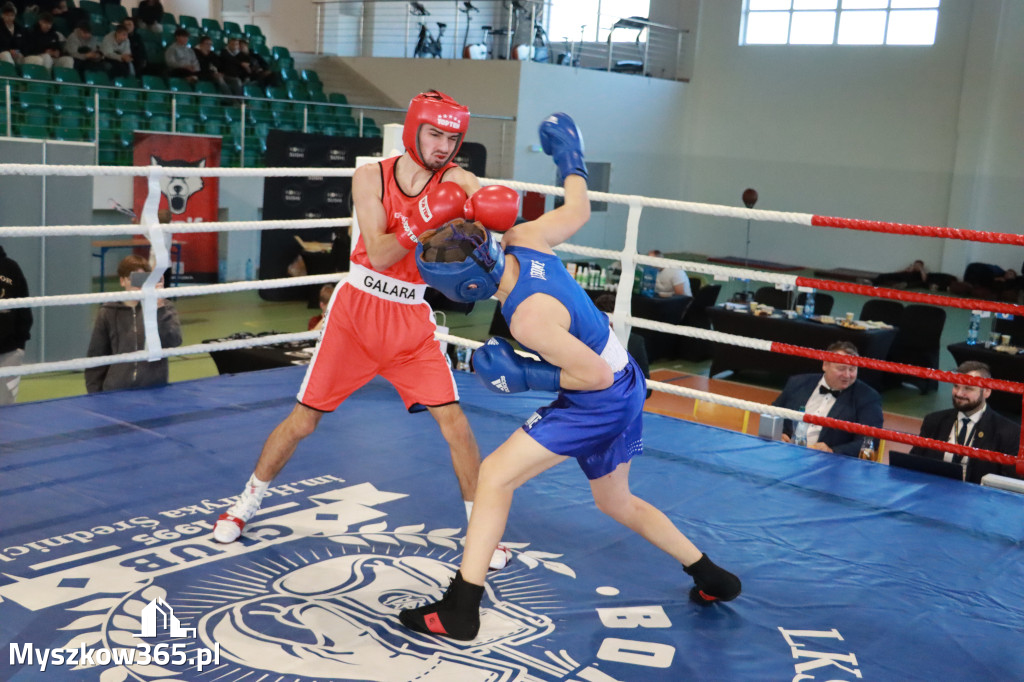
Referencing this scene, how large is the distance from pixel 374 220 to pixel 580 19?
13.9 metres

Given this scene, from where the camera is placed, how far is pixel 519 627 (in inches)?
93.4

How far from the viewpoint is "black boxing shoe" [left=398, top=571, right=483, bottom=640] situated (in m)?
2.26

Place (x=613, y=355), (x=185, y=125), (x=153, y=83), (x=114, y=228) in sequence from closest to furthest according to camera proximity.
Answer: (x=613, y=355) < (x=114, y=228) < (x=185, y=125) < (x=153, y=83)

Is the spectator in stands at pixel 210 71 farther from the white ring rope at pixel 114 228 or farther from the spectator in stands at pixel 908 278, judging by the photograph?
the spectator in stands at pixel 908 278

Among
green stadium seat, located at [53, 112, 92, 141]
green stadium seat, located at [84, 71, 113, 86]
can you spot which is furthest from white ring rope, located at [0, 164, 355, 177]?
green stadium seat, located at [84, 71, 113, 86]

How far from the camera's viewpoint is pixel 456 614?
2.26m

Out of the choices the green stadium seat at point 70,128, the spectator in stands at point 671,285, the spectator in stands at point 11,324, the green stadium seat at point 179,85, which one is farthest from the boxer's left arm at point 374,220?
the green stadium seat at point 179,85

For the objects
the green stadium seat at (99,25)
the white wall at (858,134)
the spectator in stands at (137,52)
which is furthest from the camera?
the white wall at (858,134)

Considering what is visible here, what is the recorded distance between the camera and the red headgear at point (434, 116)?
2.59 m

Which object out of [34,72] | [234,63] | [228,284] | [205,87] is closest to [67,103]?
[34,72]

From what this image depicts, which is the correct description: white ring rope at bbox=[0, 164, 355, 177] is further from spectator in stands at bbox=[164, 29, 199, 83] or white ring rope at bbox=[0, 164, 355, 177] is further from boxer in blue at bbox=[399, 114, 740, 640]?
spectator in stands at bbox=[164, 29, 199, 83]

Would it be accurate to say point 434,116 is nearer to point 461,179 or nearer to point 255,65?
point 461,179

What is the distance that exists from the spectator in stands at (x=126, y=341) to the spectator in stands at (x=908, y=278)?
483 inches

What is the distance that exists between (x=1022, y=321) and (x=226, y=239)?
26.3 feet
